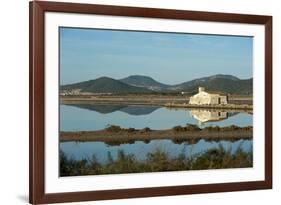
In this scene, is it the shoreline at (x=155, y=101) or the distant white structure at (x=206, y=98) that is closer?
the shoreline at (x=155, y=101)

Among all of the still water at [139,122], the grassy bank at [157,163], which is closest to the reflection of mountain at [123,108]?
the still water at [139,122]

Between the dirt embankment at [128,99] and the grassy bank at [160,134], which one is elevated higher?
the dirt embankment at [128,99]

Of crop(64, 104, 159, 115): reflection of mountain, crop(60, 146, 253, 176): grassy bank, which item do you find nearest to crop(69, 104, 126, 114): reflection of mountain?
crop(64, 104, 159, 115): reflection of mountain

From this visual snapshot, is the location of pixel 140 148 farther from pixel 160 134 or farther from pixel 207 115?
pixel 207 115

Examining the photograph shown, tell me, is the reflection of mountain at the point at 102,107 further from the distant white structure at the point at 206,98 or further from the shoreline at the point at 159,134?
the distant white structure at the point at 206,98

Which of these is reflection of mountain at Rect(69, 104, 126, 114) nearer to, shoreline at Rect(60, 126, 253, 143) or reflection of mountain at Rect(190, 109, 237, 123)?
shoreline at Rect(60, 126, 253, 143)

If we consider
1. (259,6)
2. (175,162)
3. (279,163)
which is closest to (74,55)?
(175,162)

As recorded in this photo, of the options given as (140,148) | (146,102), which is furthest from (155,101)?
(140,148)

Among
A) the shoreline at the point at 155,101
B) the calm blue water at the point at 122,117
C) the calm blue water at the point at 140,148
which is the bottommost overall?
the calm blue water at the point at 140,148
